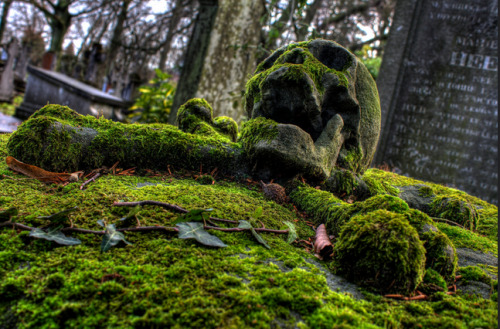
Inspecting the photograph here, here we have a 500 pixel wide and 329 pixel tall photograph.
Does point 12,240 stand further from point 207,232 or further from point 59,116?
point 59,116

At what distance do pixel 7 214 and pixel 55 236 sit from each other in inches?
10.8

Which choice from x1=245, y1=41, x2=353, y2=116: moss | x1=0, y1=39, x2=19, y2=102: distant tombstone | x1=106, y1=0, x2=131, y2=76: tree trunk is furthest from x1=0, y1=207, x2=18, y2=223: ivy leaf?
x1=106, y1=0, x2=131, y2=76: tree trunk

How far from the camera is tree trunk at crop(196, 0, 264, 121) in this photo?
22.7 feet

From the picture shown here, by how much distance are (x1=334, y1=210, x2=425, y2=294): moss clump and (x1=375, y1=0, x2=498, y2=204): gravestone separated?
5.97m

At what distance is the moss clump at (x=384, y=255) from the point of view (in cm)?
138

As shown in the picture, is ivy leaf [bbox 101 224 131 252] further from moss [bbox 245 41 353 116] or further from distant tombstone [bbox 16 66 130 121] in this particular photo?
distant tombstone [bbox 16 66 130 121]

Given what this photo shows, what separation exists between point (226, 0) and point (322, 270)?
272 inches

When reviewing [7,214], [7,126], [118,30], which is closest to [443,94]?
[7,214]

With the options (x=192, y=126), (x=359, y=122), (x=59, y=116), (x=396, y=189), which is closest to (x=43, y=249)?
(x=59, y=116)

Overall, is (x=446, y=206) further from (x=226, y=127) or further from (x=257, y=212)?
(x=226, y=127)

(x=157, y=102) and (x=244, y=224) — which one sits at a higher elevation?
(x=157, y=102)

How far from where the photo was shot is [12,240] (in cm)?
129

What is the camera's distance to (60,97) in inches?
357

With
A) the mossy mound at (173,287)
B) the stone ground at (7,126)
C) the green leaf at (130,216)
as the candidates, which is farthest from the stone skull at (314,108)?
the stone ground at (7,126)
